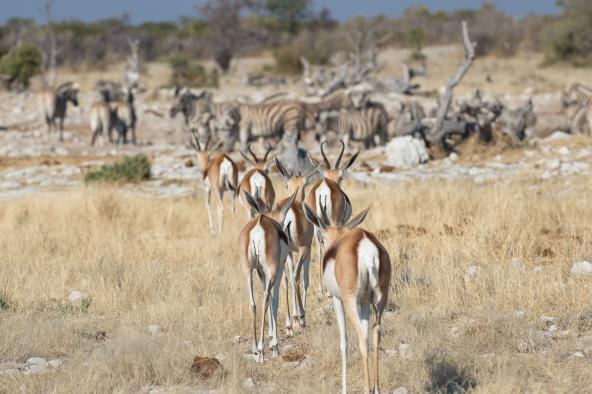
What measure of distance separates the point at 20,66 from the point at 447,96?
21.3 meters

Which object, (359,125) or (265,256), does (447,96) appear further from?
(265,256)

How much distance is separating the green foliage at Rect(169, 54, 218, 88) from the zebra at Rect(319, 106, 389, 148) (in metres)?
12.8

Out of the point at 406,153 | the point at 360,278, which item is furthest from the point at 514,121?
the point at 360,278

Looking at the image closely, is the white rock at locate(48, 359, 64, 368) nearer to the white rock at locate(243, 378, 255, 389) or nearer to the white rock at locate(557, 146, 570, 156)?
the white rock at locate(243, 378, 255, 389)

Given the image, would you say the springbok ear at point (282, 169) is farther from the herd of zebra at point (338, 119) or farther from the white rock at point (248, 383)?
the herd of zebra at point (338, 119)

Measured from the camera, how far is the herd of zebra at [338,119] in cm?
1983

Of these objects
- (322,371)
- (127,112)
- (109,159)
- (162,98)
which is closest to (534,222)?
(322,371)

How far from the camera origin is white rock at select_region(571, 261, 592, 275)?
7969mm

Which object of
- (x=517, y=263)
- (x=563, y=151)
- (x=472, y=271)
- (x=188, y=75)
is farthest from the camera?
(x=188, y=75)

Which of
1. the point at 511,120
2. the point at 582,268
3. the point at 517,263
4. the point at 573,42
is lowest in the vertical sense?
the point at 517,263

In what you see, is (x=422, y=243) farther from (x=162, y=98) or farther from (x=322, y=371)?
(x=162, y=98)

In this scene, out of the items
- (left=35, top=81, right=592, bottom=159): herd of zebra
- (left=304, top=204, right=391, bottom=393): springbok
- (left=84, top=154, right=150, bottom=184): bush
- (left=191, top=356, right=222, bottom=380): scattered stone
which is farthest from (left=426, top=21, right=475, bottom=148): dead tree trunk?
(left=304, top=204, right=391, bottom=393): springbok

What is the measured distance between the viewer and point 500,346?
20.1ft

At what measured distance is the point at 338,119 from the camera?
20.4 metres
